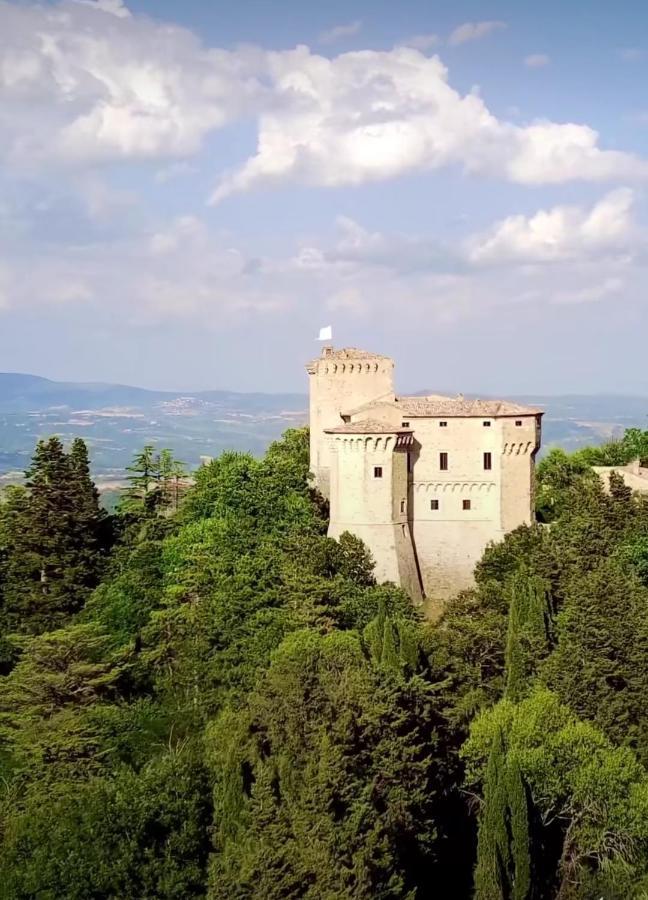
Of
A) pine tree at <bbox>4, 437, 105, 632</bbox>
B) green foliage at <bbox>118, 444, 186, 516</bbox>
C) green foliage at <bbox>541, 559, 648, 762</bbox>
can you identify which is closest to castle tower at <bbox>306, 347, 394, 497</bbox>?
green foliage at <bbox>118, 444, 186, 516</bbox>

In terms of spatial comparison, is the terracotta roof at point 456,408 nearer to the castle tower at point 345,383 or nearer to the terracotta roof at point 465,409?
the terracotta roof at point 465,409

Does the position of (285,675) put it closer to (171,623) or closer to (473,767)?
(473,767)

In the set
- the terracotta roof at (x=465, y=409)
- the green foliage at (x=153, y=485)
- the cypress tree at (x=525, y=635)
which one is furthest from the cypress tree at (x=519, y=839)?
the green foliage at (x=153, y=485)

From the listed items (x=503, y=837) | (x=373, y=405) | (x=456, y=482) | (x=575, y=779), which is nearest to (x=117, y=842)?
(x=503, y=837)

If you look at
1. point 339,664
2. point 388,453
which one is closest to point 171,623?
point 388,453

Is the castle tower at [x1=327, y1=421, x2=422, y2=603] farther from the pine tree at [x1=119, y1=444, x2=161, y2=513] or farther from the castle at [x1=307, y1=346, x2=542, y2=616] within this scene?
the pine tree at [x1=119, y1=444, x2=161, y2=513]

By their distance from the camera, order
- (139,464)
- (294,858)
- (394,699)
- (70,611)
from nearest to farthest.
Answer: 1. (294,858)
2. (394,699)
3. (70,611)
4. (139,464)
